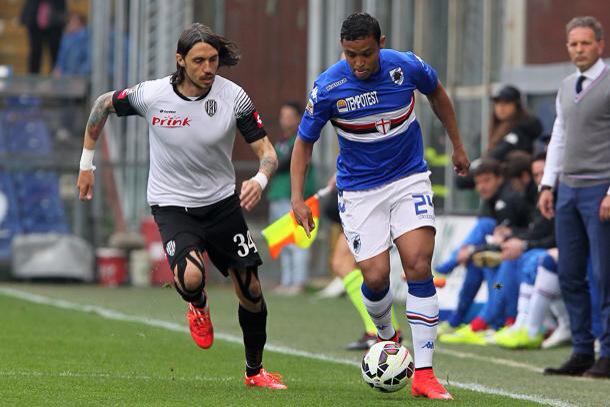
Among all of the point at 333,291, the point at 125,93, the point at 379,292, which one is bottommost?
the point at 333,291

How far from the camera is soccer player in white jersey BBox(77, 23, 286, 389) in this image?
9.02 meters

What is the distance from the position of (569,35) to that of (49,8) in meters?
16.1

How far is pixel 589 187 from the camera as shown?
35.0 ft

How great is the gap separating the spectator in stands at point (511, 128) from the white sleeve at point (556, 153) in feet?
11.9

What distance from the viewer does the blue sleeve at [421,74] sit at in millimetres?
9008

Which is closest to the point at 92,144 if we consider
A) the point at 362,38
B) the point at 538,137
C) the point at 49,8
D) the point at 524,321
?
the point at 362,38

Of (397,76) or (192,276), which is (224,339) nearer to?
(192,276)

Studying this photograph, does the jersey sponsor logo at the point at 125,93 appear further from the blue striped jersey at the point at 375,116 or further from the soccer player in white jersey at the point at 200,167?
the blue striped jersey at the point at 375,116

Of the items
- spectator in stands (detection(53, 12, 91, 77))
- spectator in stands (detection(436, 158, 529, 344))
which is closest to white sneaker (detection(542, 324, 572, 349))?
spectator in stands (detection(436, 158, 529, 344))

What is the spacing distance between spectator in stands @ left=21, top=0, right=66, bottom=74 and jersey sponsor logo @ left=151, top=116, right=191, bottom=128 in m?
16.3

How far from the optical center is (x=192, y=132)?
358 inches

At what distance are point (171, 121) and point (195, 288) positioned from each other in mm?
987

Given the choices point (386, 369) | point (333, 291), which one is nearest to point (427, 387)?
point (386, 369)

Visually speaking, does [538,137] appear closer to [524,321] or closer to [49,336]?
[524,321]
